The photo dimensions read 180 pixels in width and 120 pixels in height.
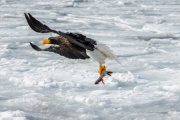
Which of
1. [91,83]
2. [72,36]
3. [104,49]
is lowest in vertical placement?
[91,83]

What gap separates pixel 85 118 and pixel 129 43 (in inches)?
181

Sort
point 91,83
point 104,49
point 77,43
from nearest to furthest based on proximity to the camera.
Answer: point 77,43 < point 104,49 < point 91,83

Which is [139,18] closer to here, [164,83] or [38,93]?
[164,83]

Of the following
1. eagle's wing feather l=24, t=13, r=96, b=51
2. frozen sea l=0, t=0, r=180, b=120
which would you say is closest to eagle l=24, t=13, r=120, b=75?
eagle's wing feather l=24, t=13, r=96, b=51

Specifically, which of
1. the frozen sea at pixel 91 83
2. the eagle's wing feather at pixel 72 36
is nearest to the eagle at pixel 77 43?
the eagle's wing feather at pixel 72 36

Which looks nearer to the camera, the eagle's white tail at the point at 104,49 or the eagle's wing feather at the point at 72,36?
the eagle's wing feather at the point at 72,36

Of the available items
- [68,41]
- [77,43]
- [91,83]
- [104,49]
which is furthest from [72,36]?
[91,83]

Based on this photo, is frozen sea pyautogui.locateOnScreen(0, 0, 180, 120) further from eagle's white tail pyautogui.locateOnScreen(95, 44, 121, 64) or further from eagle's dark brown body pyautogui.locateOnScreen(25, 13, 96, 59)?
eagle's white tail pyautogui.locateOnScreen(95, 44, 121, 64)

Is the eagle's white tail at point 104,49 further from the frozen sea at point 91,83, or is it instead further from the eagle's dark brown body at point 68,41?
the frozen sea at point 91,83

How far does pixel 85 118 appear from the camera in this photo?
3.62m

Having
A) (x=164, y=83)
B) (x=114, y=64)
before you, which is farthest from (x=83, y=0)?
(x=164, y=83)

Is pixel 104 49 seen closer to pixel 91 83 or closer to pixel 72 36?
pixel 72 36

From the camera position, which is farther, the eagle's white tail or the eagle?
the eagle's white tail

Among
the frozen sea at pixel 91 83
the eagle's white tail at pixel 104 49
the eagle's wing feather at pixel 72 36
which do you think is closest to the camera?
the eagle's wing feather at pixel 72 36
